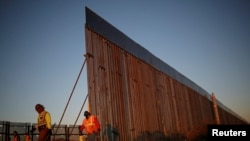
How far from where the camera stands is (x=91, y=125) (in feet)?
25.6

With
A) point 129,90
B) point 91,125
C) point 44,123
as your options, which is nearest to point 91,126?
point 91,125

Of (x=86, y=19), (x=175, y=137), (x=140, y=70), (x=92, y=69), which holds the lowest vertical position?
(x=175, y=137)

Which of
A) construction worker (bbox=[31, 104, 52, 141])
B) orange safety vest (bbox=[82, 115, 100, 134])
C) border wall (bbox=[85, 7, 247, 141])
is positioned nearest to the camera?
construction worker (bbox=[31, 104, 52, 141])

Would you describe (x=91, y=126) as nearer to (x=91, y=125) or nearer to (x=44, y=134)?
(x=91, y=125)

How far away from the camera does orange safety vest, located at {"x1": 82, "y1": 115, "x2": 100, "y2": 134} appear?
7.79m

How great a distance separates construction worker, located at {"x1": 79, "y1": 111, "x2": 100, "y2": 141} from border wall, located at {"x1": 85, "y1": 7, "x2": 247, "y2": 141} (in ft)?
1.06

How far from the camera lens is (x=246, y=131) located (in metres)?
8.21

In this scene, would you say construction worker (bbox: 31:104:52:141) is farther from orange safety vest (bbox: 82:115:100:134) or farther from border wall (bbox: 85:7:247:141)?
border wall (bbox: 85:7:247:141)

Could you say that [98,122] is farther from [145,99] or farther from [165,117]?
[165,117]

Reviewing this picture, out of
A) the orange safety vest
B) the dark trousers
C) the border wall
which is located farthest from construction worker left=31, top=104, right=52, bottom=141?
the border wall

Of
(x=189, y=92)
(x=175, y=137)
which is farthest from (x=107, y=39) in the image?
(x=189, y=92)

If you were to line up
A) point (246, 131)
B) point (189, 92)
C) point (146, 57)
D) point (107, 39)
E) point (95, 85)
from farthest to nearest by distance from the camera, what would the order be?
point (189, 92) → point (146, 57) → point (107, 39) → point (95, 85) → point (246, 131)

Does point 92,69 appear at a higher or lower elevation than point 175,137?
higher

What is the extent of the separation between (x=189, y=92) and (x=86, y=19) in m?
14.3
